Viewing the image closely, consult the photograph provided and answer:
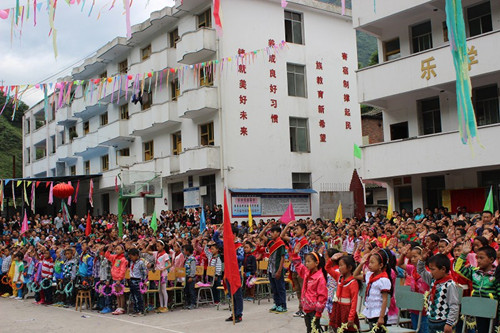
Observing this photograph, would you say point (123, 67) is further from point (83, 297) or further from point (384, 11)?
point (83, 297)

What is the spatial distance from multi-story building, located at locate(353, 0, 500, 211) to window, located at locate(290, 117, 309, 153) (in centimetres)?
593

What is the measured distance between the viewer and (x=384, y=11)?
19000mm

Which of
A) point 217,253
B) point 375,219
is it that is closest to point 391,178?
point 375,219

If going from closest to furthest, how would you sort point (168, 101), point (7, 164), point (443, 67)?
1. point (443, 67)
2. point (168, 101)
3. point (7, 164)

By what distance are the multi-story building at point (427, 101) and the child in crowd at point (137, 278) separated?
10.5 m

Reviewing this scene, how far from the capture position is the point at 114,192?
3200 centimetres

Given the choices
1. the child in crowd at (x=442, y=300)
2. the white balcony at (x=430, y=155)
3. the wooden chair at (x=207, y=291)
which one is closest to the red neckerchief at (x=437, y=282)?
the child in crowd at (x=442, y=300)

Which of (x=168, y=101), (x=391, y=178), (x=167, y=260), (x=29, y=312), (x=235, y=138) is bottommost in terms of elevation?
(x=29, y=312)

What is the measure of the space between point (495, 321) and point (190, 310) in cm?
714

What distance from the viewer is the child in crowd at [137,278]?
37.1ft

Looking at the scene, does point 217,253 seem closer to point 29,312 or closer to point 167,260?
point 167,260

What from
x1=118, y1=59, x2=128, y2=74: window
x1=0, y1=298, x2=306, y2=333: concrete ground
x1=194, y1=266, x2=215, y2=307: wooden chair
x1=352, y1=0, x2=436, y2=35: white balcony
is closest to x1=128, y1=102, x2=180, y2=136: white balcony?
x1=118, y1=59, x2=128, y2=74: window

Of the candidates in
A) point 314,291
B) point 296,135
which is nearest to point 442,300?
point 314,291

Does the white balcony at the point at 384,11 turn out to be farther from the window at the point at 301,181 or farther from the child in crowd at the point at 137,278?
the child in crowd at the point at 137,278
